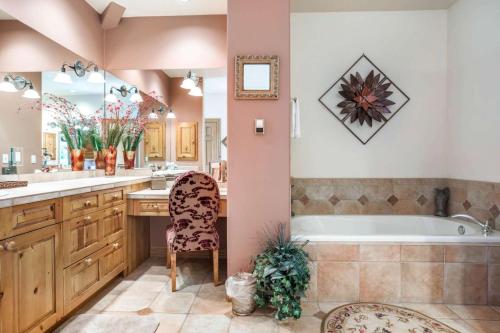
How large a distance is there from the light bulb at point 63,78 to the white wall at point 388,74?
2.21 m

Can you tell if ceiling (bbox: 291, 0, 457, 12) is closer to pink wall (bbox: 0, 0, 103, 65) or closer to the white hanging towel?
the white hanging towel

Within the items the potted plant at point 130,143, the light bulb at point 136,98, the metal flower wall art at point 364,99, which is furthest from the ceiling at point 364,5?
the potted plant at point 130,143

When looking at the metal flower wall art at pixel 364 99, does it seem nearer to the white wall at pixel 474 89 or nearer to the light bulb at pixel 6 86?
the white wall at pixel 474 89

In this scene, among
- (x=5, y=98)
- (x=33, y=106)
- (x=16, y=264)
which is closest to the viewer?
(x=16, y=264)

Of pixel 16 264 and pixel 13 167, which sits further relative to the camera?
pixel 13 167

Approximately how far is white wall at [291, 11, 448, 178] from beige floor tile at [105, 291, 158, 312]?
1.84 metres

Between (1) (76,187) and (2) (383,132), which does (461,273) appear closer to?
(2) (383,132)

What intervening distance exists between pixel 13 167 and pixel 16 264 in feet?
3.13

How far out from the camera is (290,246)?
2.05 m

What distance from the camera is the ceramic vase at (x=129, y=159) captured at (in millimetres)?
3191

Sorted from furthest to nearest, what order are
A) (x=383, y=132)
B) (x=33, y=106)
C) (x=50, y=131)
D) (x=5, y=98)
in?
1. (x=383, y=132)
2. (x=50, y=131)
3. (x=33, y=106)
4. (x=5, y=98)


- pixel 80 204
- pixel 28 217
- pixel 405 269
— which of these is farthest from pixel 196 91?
pixel 405 269

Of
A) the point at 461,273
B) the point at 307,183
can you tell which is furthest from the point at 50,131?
the point at 461,273

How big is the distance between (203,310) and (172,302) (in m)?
0.29
